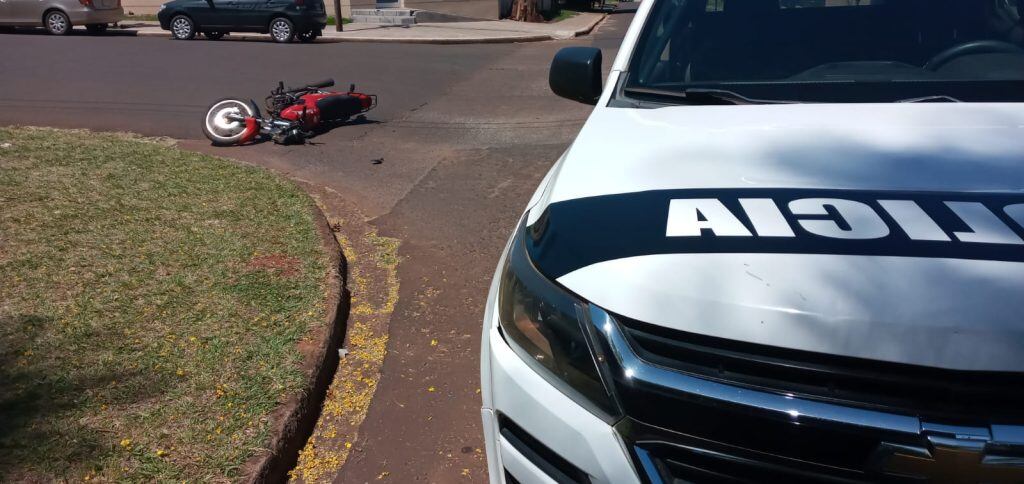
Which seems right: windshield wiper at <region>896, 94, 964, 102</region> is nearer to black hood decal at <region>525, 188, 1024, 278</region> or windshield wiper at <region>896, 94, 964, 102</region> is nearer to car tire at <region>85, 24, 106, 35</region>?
black hood decal at <region>525, 188, 1024, 278</region>

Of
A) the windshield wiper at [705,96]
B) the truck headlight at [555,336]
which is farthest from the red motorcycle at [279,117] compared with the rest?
the truck headlight at [555,336]

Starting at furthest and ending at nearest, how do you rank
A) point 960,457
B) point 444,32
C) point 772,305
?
1. point 444,32
2. point 772,305
3. point 960,457

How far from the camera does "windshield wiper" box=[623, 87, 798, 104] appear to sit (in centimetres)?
302

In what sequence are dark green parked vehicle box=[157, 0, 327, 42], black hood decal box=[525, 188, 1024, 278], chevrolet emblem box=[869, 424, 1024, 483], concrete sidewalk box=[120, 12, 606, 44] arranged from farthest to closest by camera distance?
concrete sidewalk box=[120, 12, 606, 44] → dark green parked vehicle box=[157, 0, 327, 42] → black hood decal box=[525, 188, 1024, 278] → chevrolet emblem box=[869, 424, 1024, 483]

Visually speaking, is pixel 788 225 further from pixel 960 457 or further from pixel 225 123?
pixel 225 123

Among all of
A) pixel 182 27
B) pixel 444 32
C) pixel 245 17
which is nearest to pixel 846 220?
pixel 245 17

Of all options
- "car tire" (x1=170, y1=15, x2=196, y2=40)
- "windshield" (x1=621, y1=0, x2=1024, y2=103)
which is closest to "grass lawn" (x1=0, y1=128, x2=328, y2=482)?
"windshield" (x1=621, y1=0, x2=1024, y2=103)

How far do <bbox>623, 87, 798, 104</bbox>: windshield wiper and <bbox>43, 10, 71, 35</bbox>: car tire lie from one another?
2317 cm

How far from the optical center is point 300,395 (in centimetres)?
359

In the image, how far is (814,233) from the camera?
6.08 feet

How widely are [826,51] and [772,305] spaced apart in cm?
211

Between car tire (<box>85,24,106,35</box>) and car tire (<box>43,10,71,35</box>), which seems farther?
car tire (<box>85,24,106,35</box>)

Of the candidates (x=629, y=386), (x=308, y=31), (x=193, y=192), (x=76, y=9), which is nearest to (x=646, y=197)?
(x=629, y=386)

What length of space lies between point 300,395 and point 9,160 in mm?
5278
